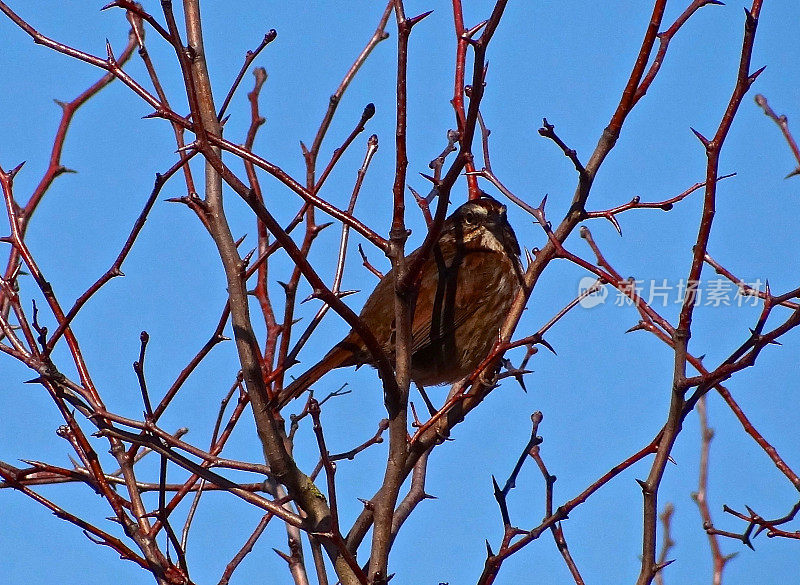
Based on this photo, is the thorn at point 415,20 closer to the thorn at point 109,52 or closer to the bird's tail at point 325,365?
the thorn at point 109,52

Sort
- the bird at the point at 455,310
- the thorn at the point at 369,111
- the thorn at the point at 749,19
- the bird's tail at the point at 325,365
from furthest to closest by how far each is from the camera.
A: the bird at the point at 455,310 < the bird's tail at the point at 325,365 < the thorn at the point at 369,111 < the thorn at the point at 749,19

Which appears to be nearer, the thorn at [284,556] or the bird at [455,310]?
the thorn at [284,556]

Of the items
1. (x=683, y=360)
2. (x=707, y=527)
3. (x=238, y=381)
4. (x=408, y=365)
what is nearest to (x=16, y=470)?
(x=238, y=381)

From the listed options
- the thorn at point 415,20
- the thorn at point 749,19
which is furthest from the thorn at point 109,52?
the thorn at point 749,19

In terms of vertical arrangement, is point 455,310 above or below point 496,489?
above

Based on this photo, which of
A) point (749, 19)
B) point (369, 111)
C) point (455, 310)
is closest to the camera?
point (749, 19)

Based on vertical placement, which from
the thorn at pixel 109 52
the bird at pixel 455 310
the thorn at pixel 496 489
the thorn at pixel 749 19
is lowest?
the thorn at pixel 496 489

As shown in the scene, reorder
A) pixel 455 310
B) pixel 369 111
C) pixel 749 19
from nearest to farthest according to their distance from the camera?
pixel 749 19
pixel 369 111
pixel 455 310

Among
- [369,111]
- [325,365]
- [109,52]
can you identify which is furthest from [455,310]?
[109,52]

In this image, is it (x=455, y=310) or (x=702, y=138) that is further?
(x=455, y=310)

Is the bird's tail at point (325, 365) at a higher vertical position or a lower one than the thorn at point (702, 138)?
higher

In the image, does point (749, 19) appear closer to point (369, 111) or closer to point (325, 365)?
point (369, 111)

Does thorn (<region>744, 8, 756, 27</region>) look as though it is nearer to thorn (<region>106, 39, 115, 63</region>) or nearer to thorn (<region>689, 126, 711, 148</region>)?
thorn (<region>689, 126, 711, 148</region>)

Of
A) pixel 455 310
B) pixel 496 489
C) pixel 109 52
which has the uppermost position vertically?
pixel 455 310
